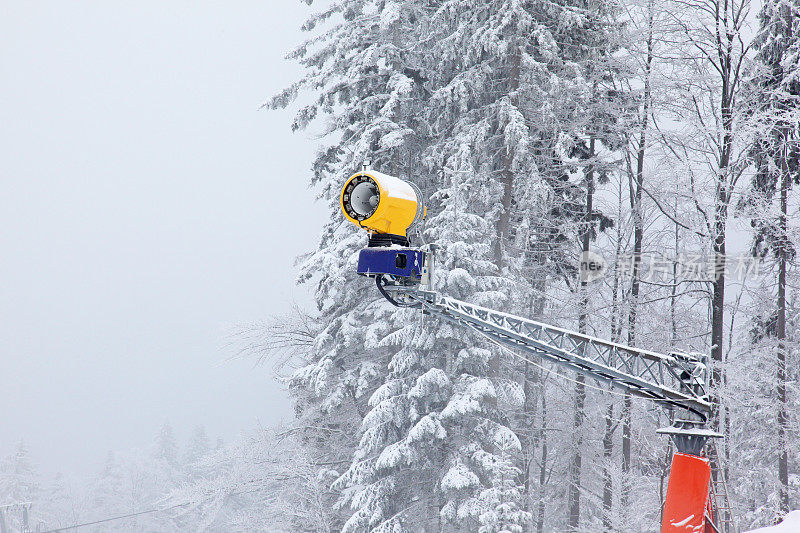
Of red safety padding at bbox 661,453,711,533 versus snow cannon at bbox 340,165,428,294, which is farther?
snow cannon at bbox 340,165,428,294

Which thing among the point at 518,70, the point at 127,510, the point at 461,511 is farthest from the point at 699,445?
the point at 127,510

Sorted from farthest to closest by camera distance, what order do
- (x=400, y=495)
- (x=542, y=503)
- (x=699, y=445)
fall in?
(x=542, y=503) < (x=400, y=495) < (x=699, y=445)

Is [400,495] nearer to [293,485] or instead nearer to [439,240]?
[293,485]

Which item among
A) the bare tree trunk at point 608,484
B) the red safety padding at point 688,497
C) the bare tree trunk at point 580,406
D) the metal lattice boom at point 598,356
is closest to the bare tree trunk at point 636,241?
the bare tree trunk at point 608,484

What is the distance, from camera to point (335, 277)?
60.2 ft

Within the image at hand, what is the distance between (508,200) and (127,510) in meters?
65.8

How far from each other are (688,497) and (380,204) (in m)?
4.36

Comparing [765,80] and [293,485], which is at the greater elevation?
[765,80]

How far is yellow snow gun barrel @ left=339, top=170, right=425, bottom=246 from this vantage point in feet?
23.4

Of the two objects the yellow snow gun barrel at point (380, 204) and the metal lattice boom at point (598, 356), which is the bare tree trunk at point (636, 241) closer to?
the metal lattice boom at point (598, 356)

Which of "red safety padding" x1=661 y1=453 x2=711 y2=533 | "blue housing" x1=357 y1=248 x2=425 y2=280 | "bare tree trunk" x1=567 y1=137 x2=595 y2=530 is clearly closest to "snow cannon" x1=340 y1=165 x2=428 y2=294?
"blue housing" x1=357 y1=248 x2=425 y2=280

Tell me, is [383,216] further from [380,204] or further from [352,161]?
[352,161]

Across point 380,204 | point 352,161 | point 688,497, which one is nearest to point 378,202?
point 380,204

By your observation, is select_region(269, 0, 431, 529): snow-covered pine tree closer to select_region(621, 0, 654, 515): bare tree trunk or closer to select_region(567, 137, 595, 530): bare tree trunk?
select_region(567, 137, 595, 530): bare tree trunk
